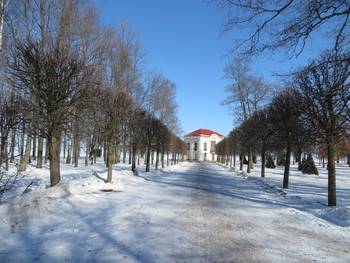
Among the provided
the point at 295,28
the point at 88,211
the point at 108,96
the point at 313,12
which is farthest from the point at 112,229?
the point at 108,96

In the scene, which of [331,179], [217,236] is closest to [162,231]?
[217,236]

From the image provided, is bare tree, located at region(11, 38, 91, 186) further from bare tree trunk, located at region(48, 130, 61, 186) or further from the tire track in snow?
the tire track in snow

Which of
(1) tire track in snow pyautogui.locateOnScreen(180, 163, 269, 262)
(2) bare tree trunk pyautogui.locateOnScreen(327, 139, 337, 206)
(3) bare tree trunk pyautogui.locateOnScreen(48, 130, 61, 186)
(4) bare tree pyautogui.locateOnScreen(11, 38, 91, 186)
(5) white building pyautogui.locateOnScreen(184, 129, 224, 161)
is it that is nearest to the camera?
(1) tire track in snow pyautogui.locateOnScreen(180, 163, 269, 262)

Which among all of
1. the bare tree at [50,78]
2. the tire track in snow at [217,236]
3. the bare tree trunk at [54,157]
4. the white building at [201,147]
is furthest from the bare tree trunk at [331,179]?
the white building at [201,147]

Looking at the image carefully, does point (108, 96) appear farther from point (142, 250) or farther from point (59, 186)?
point (142, 250)

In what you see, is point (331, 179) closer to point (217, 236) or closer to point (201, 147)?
point (217, 236)

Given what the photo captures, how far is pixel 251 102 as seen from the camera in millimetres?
27578

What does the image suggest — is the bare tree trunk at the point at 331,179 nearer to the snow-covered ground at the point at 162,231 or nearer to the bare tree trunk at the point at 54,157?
the snow-covered ground at the point at 162,231

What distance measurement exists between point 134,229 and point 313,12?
579 cm

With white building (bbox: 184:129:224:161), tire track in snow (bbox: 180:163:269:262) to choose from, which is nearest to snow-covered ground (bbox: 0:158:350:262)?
tire track in snow (bbox: 180:163:269:262)

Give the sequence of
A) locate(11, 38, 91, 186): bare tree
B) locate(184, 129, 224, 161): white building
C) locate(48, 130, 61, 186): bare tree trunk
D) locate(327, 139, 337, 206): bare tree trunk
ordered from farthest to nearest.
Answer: locate(184, 129, 224, 161): white building → locate(48, 130, 61, 186): bare tree trunk → locate(327, 139, 337, 206): bare tree trunk → locate(11, 38, 91, 186): bare tree

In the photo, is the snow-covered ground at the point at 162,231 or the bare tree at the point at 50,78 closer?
the snow-covered ground at the point at 162,231

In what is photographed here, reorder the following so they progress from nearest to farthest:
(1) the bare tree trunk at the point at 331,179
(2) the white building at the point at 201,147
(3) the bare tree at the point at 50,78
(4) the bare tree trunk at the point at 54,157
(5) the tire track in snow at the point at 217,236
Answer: (5) the tire track in snow at the point at 217,236, (3) the bare tree at the point at 50,78, (1) the bare tree trunk at the point at 331,179, (4) the bare tree trunk at the point at 54,157, (2) the white building at the point at 201,147

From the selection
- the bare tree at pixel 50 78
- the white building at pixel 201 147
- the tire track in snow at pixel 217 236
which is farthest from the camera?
the white building at pixel 201 147
